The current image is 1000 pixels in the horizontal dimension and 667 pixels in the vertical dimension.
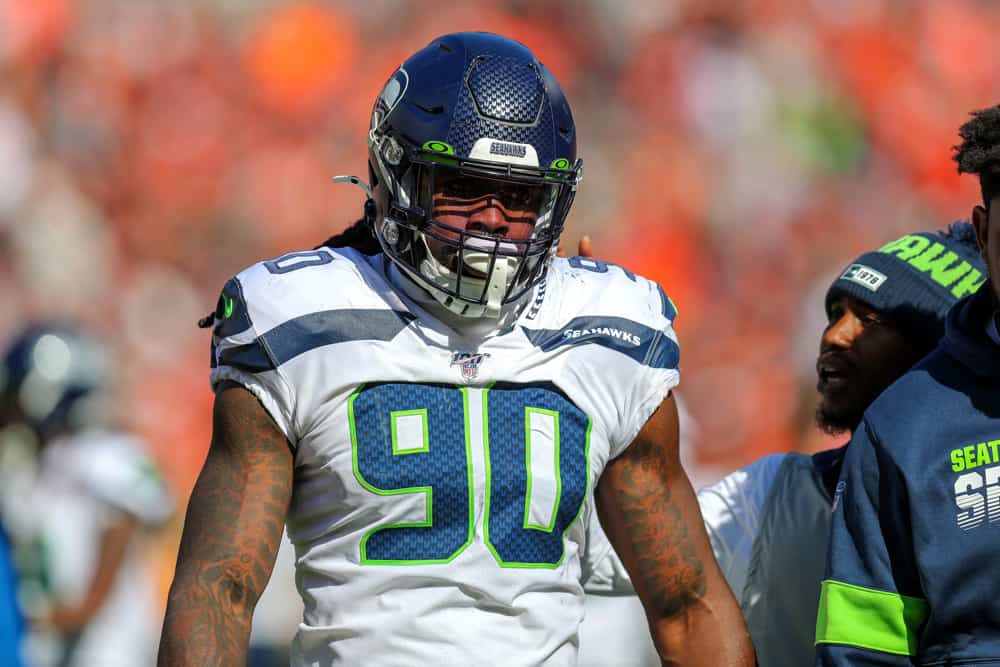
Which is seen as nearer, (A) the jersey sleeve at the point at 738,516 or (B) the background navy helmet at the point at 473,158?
(B) the background navy helmet at the point at 473,158

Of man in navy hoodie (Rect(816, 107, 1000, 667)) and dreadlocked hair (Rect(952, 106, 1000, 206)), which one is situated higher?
dreadlocked hair (Rect(952, 106, 1000, 206))

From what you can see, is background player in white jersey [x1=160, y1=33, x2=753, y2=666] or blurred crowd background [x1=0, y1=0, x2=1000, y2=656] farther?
blurred crowd background [x1=0, y1=0, x2=1000, y2=656]

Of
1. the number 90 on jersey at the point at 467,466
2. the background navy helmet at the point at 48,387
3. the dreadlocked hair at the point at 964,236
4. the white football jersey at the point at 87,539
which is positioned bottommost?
the white football jersey at the point at 87,539

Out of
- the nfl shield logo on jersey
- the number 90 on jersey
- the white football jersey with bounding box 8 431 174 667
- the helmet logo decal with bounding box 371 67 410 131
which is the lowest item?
the white football jersey with bounding box 8 431 174 667

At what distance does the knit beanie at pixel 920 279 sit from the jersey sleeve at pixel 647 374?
0.63 meters

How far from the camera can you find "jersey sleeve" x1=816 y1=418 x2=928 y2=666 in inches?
79.9

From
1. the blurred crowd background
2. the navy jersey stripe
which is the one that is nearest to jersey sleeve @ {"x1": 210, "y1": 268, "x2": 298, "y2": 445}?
the navy jersey stripe

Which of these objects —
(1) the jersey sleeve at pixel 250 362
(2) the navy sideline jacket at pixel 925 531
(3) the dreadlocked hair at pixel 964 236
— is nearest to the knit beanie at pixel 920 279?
(3) the dreadlocked hair at pixel 964 236

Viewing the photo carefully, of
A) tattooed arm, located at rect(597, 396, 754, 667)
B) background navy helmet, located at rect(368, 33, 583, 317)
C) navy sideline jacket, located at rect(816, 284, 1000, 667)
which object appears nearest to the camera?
navy sideline jacket, located at rect(816, 284, 1000, 667)

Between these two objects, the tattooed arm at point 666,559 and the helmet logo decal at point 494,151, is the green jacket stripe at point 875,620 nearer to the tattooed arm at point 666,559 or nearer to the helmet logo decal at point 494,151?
the tattooed arm at point 666,559

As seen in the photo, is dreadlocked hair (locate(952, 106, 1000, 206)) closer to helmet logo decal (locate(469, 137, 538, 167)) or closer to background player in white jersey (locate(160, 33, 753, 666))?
background player in white jersey (locate(160, 33, 753, 666))

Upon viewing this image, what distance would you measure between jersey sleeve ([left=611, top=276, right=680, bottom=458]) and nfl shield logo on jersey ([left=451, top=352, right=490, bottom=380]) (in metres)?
0.27

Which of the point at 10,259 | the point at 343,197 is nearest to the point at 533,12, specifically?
the point at 343,197

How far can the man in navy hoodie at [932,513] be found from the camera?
200cm
